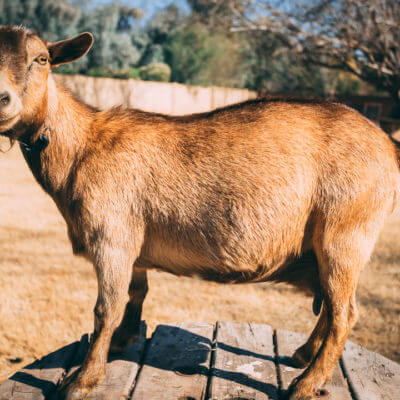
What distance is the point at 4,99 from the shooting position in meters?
1.98

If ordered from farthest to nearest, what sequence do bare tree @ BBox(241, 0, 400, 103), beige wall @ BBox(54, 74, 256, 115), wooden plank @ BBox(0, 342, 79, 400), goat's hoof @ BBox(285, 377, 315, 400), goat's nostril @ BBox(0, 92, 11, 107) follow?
beige wall @ BBox(54, 74, 256, 115), bare tree @ BBox(241, 0, 400, 103), goat's hoof @ BBox(285, 377, 315, 400), wooden plank @ BBox(0, 342, 79, 400), goat's nostril @ BBox(0, 92, 11, 107)

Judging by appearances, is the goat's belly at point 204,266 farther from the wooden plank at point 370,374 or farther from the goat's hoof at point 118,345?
the wooden plank at point 370,374

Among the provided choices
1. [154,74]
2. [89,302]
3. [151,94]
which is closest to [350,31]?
[89,302]

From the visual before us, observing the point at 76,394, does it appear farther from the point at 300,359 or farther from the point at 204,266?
the point at 300,359

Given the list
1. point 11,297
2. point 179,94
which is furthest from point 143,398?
point 179,94

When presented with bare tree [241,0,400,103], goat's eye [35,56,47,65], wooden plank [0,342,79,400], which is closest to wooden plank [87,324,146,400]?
wooden plank [0,342,79,400]

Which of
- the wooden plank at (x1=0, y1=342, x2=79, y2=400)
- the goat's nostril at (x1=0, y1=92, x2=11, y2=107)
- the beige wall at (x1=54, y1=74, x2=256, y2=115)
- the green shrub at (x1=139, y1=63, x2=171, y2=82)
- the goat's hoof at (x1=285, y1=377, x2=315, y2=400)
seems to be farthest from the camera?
the green shrub at (x1=139, y1=63, x2=171, y2=82)

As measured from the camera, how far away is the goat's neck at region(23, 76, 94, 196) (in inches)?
92.0

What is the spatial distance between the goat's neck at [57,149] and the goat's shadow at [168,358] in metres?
0.95

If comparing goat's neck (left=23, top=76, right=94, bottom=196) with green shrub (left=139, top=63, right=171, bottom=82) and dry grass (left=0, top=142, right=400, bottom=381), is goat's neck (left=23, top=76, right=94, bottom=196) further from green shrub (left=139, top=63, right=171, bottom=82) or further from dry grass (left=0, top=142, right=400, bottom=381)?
green shrub (left=139, top=63, right=171, bottom=82)

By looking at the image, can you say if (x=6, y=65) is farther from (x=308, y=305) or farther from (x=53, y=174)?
(x=308, y=305)

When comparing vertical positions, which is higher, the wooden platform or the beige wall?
the wooden platform

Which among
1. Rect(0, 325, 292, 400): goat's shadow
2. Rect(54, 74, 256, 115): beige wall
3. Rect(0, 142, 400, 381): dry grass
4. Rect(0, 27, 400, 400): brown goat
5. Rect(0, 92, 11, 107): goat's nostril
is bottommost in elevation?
Rect(54, 74, 256, 115): beige wall

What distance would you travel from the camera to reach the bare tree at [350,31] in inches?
358
